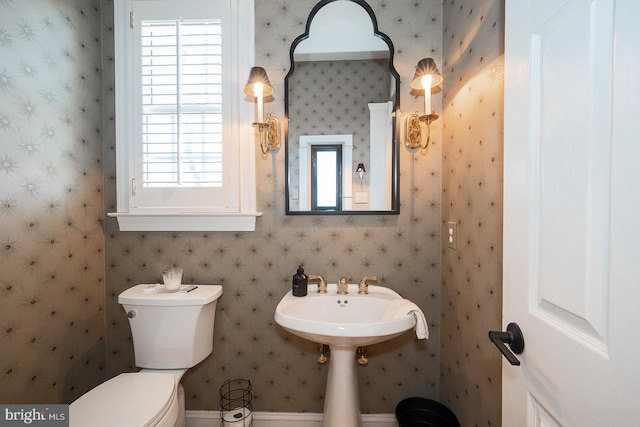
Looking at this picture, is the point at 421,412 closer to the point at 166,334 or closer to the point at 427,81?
the point at 166,334

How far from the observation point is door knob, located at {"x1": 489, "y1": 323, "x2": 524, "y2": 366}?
0.64 meters

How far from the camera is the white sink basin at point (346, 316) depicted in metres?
1.04

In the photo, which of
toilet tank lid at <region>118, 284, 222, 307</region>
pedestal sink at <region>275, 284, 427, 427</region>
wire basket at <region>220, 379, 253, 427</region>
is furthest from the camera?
wire basket at <region>220, 379, 253, 427</region>

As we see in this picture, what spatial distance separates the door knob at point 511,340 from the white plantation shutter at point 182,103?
1.38 metres

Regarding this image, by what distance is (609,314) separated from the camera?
435 millimetres

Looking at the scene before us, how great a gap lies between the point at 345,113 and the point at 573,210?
3.74 feet

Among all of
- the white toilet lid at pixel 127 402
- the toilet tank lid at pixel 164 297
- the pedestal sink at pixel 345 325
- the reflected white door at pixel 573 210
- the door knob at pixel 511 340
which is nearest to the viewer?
the reflected white door at pixel 573 210

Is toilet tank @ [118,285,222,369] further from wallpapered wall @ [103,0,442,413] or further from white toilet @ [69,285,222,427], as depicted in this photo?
wallpapered wall @ [103,0,442,413]

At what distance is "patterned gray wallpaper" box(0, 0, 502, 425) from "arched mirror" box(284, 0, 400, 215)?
0.25 feet

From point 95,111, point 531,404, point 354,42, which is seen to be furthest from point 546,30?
point 95,111

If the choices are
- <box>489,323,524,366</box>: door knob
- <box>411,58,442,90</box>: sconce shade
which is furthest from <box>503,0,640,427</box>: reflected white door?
<box>411,58,442,90</box>: sconce shade

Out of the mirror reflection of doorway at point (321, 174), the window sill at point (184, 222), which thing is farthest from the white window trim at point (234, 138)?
the mirror reflection of doorway at point (321, 174)

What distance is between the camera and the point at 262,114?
4.64ft

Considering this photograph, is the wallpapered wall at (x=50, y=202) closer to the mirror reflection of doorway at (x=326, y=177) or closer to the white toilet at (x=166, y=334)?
the white toilet at (x=166, y=334)
